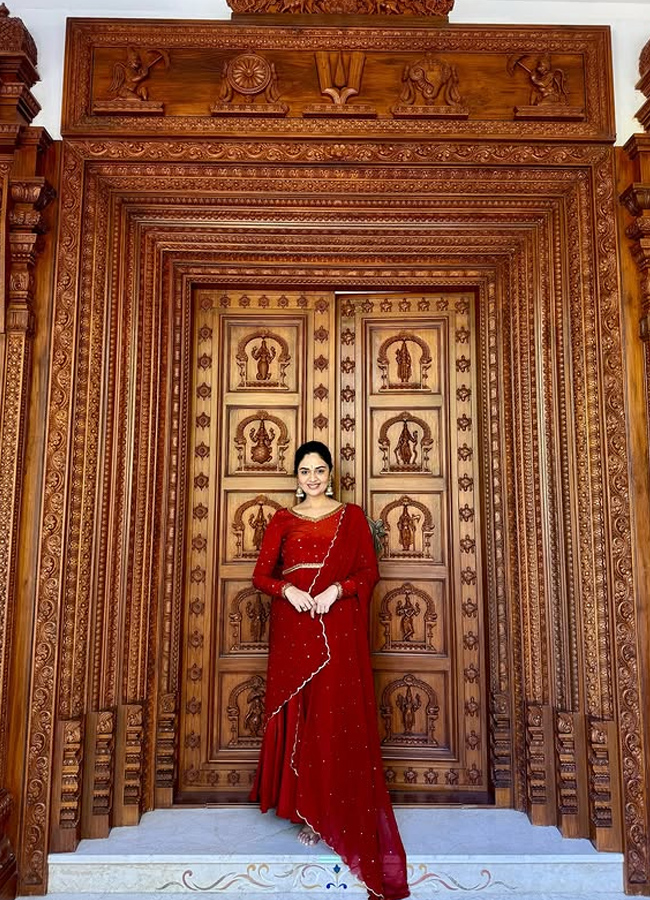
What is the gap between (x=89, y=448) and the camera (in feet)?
10.6

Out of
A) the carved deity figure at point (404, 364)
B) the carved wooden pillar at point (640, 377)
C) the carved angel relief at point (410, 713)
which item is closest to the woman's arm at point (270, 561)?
the carved angel relief at point (410, 713)

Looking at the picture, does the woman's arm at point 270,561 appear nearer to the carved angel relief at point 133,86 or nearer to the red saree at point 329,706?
the red saree at point 329,706

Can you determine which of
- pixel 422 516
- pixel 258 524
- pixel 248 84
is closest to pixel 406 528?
pixel 422 516

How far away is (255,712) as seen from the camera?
360cm

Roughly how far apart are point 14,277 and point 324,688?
7.90 feet

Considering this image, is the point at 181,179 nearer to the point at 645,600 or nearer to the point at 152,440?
the point at 152,440

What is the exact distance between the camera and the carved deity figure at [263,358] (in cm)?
384

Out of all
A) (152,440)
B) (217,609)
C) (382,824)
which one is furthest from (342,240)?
(382,824)

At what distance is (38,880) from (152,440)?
2.01m

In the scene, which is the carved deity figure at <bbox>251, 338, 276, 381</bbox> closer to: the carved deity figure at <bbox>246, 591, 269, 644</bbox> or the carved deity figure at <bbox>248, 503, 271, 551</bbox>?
the carved deity figure at <bbox>248, 503, 271, 551</bbox>

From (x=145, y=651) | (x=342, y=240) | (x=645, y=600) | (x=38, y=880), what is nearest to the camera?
(x=38, y=880)

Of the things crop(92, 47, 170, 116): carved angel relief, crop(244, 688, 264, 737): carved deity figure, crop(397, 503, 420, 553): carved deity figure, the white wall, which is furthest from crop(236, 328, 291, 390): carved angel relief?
crop(244, 688, 264, 737): carved deity figure

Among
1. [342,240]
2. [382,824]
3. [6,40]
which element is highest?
[6,40]

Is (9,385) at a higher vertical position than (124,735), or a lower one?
higher
